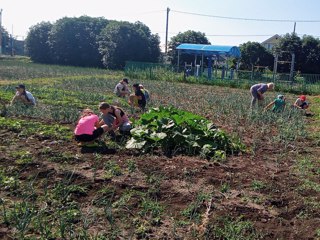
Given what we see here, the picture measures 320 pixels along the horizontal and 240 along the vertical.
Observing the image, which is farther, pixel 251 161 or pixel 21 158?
pixel 251 161

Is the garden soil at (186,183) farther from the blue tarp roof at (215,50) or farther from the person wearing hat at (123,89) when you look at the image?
the blue tarp roof at (215,50)

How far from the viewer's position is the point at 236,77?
1059 inches

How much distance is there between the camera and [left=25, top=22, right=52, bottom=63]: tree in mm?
49406

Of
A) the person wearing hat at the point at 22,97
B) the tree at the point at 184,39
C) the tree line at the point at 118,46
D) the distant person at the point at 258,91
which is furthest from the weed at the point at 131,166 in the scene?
the tree at the point at 184,39

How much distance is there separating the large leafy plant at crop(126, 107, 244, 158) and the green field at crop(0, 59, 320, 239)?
A: 15 centimetres

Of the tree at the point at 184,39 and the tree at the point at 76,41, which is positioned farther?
the tree at the point at 184,39

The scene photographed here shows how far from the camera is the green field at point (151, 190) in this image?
381 centimetres

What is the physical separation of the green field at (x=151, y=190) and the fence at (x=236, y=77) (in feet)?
52.3

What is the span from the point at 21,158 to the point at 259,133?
530 cm

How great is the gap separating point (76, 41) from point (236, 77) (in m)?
26.3

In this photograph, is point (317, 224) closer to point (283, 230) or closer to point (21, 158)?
point (283, 230)

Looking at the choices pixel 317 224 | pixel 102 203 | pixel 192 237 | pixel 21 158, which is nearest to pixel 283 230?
pixel 317 224

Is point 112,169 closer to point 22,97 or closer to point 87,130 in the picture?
point 87,130

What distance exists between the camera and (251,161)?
6.46 meters
